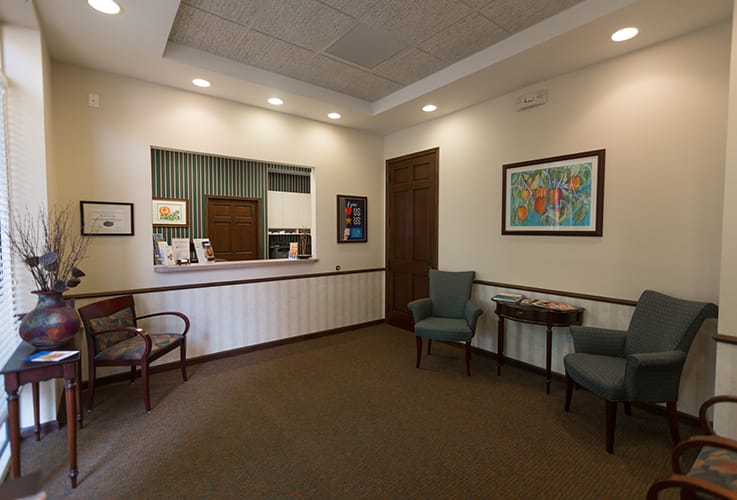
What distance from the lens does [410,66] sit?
11.4 feet

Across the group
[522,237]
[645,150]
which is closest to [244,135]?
[522,237]

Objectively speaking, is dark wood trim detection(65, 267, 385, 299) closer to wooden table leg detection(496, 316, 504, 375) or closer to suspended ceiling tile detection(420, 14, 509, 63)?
wooden table leg detection(496, 316, 504, 375)

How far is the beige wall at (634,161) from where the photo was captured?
2.48 m

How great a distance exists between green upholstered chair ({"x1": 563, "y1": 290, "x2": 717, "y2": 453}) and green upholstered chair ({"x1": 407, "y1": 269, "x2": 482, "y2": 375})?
104cm

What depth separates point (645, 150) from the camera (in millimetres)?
2764

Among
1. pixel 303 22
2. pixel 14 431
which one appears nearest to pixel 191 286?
pixel 14 431

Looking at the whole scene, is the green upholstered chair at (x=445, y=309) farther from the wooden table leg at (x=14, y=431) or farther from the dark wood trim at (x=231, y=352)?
the wooden table leg at (x=14, y=431)

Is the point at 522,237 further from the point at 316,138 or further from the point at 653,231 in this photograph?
the point at 316,138

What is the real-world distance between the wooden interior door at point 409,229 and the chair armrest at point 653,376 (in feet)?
8.55

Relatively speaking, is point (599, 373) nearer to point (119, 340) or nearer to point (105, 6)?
point (119, 340)

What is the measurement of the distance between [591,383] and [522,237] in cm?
164

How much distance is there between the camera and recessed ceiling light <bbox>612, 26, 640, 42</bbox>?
2.49 m

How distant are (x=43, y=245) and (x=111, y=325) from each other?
0.82 metres

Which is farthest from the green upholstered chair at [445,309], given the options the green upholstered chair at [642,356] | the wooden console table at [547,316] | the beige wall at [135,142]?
the beige wall at [135,142]
